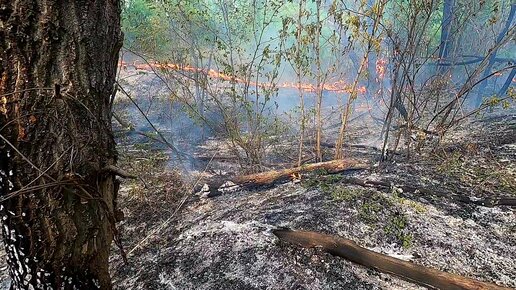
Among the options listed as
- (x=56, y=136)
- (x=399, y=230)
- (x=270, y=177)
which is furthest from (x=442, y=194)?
(x=56, y=136)

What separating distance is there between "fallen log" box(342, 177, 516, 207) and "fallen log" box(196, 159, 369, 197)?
24.0 inches

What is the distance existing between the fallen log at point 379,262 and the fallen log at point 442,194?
1.19m

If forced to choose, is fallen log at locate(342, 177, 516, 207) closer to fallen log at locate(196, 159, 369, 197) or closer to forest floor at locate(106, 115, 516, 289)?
forest floor at locate(106, 115, 516, 289)

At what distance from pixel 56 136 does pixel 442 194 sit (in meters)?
3.26

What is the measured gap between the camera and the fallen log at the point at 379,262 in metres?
2.03

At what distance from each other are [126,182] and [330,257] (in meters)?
3.05

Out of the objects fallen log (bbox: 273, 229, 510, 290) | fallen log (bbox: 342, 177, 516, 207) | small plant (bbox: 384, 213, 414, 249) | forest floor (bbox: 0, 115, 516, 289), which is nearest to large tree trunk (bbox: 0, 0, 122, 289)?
forest floor (bbox: 0, 115, 516, 289)

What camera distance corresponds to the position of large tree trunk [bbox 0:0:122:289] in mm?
1315

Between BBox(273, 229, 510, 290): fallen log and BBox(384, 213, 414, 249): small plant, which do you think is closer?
BBox(273, 229, 510, 290): fallen log

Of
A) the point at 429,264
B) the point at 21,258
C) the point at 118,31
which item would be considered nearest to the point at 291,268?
the point at 429,264

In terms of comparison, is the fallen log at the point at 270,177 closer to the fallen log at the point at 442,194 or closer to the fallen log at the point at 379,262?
the fallen log at the point at 442,194

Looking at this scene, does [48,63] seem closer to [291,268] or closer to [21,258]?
[21,258]

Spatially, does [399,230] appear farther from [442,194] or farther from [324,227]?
[442,194]

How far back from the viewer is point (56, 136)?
141 centimetres
